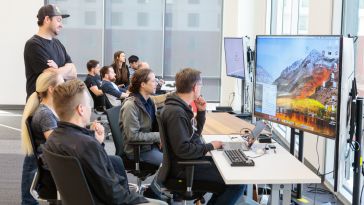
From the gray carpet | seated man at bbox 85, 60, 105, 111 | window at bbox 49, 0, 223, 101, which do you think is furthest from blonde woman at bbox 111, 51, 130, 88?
window at bbox 49, 0, 223, 101

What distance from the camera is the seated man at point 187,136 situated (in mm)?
3021

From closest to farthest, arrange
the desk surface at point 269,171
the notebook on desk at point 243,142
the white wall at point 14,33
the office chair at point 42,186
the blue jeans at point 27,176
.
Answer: the desk surface at point 269,171
the office chair at point 42,186
the notebook on desk at point 243,142
the blue jeans at point 27,176
the white wall at point 14,33

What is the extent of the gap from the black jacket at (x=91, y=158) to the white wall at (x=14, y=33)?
306 inches

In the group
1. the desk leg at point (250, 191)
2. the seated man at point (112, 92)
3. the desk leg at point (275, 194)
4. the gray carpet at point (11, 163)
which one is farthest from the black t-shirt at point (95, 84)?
the desk leg at point (275, 194)

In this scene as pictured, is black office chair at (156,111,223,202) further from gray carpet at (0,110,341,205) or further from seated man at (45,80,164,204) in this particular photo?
gray carpet at (0,110,341,205)

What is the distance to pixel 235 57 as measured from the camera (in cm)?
682

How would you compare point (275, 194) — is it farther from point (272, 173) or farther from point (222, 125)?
point (222, 125)

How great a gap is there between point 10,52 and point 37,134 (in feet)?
23.4

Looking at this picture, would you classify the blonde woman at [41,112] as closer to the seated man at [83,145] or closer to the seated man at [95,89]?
the seated man at [83,145]

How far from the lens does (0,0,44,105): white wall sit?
9555mm

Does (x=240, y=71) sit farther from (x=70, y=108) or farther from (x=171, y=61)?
(x=70, y=108)

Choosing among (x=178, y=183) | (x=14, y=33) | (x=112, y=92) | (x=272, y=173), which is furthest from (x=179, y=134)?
(x=14, y=33)

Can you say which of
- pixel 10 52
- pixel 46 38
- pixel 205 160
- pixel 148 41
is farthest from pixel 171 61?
pixel 205 160

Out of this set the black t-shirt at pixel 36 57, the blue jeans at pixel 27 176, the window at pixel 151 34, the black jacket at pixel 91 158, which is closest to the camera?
the black jacket at pixel 91 158
